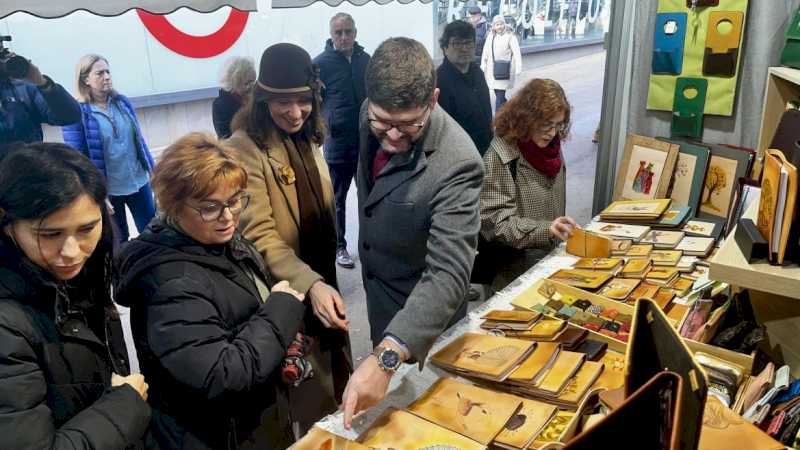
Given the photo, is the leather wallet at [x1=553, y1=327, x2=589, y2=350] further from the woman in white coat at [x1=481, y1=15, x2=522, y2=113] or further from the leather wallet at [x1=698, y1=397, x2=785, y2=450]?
the woman in white coat at [x1=481, y1=15, x2=522, y2=113]

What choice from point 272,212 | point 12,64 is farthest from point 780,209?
point 12,64

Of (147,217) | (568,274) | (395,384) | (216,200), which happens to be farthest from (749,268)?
(147,217)

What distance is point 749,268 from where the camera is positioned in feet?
3.54

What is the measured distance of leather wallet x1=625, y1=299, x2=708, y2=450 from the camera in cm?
83

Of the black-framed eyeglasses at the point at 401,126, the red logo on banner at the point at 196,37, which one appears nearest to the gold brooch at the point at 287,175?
the black-framed eyeglasses at the point at 401,126

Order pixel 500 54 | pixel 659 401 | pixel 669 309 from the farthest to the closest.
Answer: pixel 500 54 → pixel 669 309 → pixel 659 401

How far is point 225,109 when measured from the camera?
359cm

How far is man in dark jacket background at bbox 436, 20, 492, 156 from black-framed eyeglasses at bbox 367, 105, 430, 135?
8.74 feet

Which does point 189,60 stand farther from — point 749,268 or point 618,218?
point 749,268

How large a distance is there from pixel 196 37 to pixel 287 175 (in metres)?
4.74

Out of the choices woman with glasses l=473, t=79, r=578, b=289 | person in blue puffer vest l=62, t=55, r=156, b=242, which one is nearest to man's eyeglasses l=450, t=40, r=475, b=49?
woman with glasses l=473, t=79, r=578, b=289

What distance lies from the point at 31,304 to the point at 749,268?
1.35 meters

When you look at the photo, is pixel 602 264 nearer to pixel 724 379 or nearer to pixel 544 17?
pixel 724 379

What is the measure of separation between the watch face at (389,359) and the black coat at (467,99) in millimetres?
2925
